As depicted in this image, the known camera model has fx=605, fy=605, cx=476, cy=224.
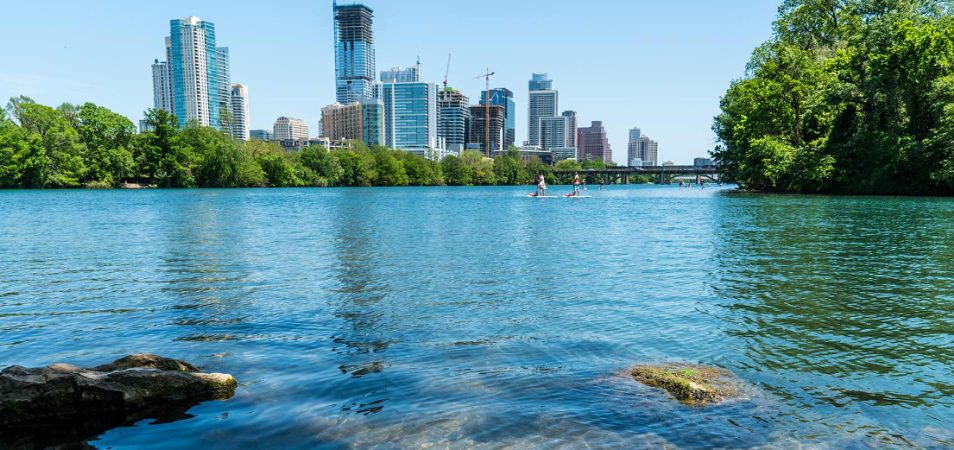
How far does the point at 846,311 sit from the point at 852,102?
208 ft

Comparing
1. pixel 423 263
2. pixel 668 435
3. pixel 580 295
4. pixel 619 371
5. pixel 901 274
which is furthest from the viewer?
pixel 423 263

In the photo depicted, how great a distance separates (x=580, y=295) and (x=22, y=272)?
16.4 m

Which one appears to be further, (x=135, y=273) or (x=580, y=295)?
(x=135, y=273)

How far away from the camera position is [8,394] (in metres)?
6.80

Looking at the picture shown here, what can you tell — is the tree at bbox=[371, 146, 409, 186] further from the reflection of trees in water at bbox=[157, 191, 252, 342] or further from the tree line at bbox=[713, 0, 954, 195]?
the reflection of trees in water at bbox=[157, 191, 252, 342]

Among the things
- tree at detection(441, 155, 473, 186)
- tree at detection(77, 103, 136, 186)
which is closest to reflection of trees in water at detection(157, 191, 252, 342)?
tree at detection(77, 103, 136, 186)

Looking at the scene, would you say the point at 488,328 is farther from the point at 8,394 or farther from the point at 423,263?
the point at 423,263

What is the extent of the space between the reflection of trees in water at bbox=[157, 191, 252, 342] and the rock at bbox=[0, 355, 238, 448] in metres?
2.93

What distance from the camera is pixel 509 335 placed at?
1094 cm

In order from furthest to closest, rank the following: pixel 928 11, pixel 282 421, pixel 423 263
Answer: pixel 928 11
pixel 423 263
pixel 282 421

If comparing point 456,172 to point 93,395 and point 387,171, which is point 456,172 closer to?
point 387,171

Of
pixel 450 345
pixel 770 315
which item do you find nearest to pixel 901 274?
pixel 770 315

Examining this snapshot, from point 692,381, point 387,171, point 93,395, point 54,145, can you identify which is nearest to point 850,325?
point 692,381

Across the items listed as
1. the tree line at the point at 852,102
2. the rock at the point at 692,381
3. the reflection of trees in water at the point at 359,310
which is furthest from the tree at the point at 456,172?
the rock at the point at 692,381
